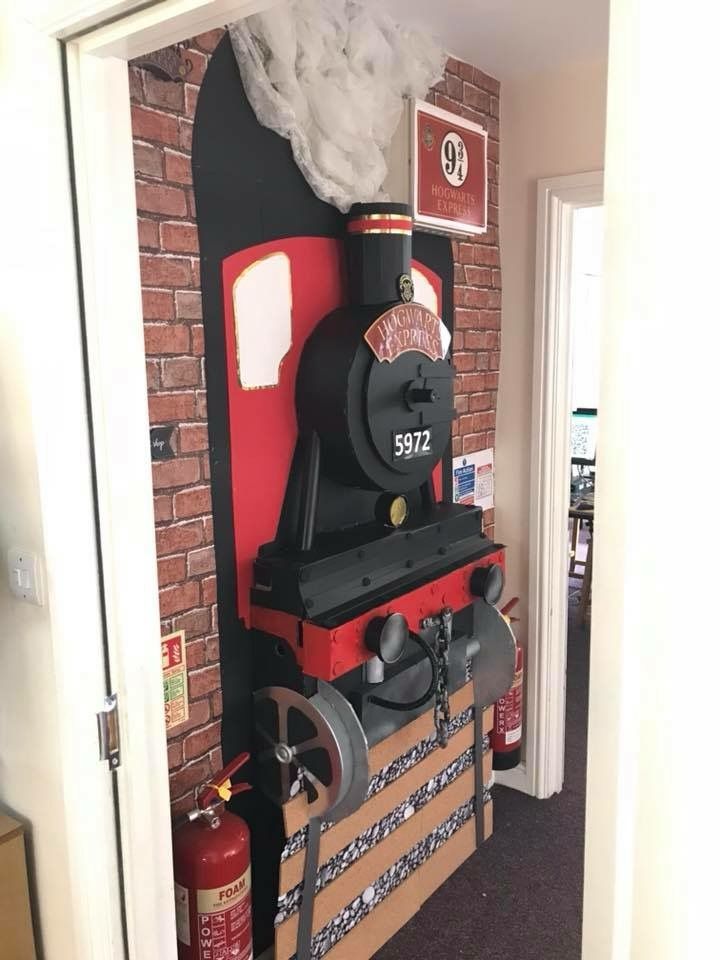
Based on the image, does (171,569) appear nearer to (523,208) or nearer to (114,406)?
(114,406)

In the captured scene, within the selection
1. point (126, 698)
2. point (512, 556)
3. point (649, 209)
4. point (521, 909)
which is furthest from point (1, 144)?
point (521, 909)

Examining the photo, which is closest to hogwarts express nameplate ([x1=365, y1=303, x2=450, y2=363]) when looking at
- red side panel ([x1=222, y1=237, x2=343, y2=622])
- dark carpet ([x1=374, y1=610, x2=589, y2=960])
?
red side panel ([x1=222, y1=237, x2=343, y2=622])

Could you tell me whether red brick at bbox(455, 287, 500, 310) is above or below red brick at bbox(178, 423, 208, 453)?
above

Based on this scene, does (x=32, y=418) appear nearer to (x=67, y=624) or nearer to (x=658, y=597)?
(x=67, y=624)

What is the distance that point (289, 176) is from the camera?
184 cm

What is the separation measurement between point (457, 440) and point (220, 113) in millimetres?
1303

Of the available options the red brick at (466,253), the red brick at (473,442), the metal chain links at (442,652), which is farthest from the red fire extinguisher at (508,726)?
the red brick at (466,253)

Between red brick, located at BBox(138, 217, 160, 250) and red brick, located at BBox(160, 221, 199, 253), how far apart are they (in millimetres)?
15

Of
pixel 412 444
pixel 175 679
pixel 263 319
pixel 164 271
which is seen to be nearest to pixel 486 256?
pixel 412 444

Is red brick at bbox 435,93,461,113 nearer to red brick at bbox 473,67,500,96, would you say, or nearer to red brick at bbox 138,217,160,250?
red brick at bbox 473,67,500,96

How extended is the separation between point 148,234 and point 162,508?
0.55m

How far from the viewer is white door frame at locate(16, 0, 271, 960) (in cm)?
116

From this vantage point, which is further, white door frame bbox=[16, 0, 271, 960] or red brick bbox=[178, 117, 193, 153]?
red brick bbox=[178, 117, 193, 153]

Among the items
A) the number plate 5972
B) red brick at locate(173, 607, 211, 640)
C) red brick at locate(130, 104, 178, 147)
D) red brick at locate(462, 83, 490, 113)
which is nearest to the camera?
red brick at locate(130, 104, 178, 147)
